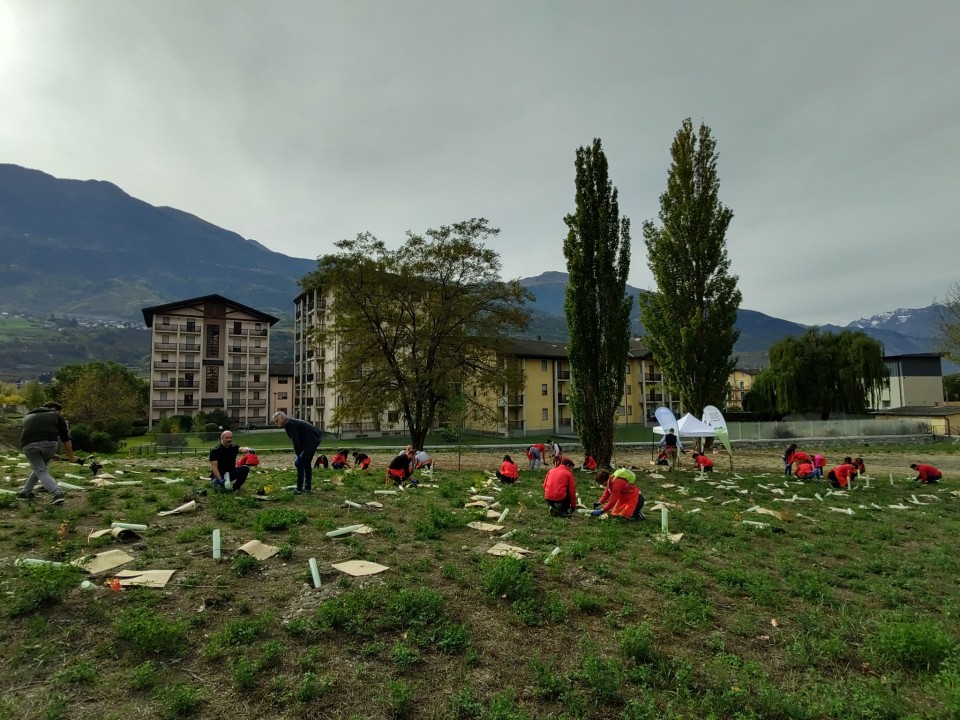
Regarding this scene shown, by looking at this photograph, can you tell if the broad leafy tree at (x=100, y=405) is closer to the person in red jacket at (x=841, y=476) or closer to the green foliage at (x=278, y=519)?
the green foliage at (x=278, y=519)

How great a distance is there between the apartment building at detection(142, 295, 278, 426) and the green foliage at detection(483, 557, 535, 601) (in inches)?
3084

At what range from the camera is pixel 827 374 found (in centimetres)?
4831

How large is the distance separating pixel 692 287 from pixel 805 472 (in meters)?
13.1

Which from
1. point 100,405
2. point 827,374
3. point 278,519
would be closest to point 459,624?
point 278,519

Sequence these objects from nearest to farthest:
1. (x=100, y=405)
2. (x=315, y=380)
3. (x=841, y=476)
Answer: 1. (x=841, y=476)
2. (x=100, y=405)
3. (x=315, y=380)

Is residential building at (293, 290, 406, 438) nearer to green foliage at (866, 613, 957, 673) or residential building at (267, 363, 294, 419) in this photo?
residential building at (267, 363, 294, 419)

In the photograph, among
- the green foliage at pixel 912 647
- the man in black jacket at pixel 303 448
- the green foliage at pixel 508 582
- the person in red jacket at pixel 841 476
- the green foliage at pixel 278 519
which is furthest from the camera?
the person in red jacket at pixel 841 476

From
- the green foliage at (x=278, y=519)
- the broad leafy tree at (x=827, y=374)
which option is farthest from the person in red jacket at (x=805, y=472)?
the broad leafy tree at (x=827, y=374)

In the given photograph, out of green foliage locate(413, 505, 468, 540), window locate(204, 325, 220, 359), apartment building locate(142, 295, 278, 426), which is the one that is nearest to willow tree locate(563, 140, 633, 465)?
green foliage locate(413, 505, 468, 540)

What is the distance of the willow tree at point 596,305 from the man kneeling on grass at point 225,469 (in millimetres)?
15760

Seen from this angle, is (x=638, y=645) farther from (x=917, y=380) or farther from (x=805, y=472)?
(x=917, y=380)

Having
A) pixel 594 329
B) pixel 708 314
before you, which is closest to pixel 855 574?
pixel 594 329

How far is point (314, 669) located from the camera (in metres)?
4.60

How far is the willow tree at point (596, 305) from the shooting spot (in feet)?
75.2
